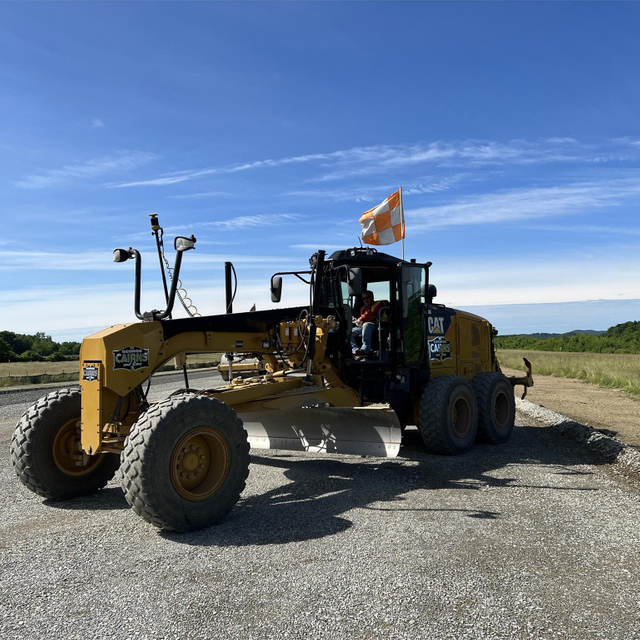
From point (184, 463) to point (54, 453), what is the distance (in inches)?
73.5

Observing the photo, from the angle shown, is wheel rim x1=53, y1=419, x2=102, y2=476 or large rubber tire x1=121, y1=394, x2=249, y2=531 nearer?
large rubber tire x1=121, y1=394, x2=249, y2=531

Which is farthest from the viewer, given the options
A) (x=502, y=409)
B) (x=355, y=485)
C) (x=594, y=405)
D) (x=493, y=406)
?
(x=594, y=405)

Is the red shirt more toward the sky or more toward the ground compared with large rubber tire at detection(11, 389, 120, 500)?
more toward the sky

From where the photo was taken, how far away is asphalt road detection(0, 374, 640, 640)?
3910 millimetres

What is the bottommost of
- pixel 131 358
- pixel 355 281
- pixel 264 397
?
pixel 264 397

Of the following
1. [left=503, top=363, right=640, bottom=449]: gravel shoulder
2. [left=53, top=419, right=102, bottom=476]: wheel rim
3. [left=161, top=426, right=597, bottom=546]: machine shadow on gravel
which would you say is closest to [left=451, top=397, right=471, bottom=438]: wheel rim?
[left=161, top=426, right=597, bottom=546]: machine shadow on gravel

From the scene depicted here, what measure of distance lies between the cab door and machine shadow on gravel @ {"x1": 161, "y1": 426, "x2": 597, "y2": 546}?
1562 mm

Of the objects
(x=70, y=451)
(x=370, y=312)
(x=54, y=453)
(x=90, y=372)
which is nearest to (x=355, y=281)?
(x=370, y=312)

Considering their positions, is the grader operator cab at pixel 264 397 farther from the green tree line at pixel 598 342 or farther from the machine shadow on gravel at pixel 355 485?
the green tree line at pixel 598 342

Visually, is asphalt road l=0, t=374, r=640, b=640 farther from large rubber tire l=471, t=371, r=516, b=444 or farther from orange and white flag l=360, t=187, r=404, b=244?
orange and white flag l=360, t=187, r=404, b=244

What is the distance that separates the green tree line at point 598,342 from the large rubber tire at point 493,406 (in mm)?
55034

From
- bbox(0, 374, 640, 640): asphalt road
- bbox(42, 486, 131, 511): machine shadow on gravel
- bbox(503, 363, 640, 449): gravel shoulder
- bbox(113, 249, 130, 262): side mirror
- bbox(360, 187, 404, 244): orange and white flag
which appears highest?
bbox(360, 187, 404, 244): orange and white flag

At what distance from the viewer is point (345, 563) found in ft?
16.0

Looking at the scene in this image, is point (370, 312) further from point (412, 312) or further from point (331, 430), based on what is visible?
point (331, 430)
